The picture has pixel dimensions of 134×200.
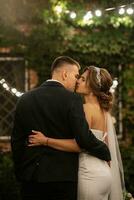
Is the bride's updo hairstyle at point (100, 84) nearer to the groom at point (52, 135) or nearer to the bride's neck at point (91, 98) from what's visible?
the bride's neck at point (91, 98)

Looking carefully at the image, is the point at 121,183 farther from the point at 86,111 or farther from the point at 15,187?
the point at 15,187

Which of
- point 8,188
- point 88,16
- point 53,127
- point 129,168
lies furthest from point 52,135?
point 88,16

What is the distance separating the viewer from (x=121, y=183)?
187 inches

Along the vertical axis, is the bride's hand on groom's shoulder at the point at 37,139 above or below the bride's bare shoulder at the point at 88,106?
below

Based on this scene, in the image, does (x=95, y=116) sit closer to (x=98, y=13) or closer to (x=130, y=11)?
(x=130, y=11)

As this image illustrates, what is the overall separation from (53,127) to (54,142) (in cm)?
12

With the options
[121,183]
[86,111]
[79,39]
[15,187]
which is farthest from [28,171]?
[79,39]

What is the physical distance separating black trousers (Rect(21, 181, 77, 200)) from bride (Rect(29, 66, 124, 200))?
169mm

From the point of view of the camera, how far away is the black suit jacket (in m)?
3.96

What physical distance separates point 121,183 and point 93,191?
25.6 inches

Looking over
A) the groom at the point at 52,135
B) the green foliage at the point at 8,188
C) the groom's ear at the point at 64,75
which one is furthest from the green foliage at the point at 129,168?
the groom's ear at the point at 64,75

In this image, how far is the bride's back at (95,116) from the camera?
4.32 metres

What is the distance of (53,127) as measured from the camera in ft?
13.1

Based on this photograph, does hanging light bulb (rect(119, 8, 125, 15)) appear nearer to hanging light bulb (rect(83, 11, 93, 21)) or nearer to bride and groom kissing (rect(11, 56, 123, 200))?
hanging light bulb (rect(83, 11, 93, 21))
